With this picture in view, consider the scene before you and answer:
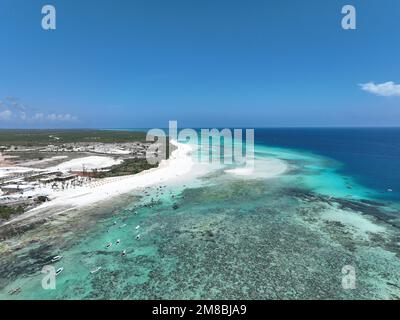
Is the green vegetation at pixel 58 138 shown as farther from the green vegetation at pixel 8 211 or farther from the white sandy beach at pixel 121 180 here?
the green vegetation at pixel 8 211

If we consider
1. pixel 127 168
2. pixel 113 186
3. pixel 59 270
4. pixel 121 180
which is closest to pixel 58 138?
pixel 127 168

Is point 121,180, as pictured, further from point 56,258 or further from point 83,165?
point 56,258

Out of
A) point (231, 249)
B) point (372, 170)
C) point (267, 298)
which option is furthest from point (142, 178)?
point (372, 170)

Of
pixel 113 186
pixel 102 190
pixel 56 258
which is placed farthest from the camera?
pixel 113 186

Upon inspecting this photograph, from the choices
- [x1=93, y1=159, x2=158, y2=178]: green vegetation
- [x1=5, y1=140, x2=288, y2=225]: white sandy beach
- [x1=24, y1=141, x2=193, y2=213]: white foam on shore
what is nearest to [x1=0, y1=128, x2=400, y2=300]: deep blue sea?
[x1=24, y1=141, x2=193, y2=213]: white foam on shore
